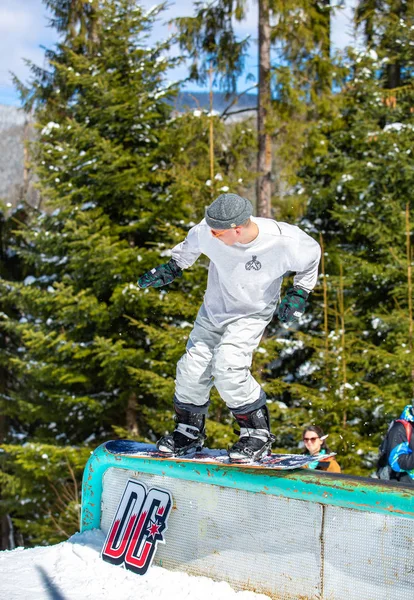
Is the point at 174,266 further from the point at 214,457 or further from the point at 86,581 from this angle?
the point at 86,581

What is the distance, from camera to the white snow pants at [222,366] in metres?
3.47

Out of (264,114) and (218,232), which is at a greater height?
(218,232)

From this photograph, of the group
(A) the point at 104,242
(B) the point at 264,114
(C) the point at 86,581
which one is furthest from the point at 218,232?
(B) the point at 264,114

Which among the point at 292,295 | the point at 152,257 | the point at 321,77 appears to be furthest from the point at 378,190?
the point at 292,295

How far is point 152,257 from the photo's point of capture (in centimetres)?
1205

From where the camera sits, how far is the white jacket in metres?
3.44

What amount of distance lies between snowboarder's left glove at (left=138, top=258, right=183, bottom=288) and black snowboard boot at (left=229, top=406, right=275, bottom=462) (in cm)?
99

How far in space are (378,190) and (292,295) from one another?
9.57m

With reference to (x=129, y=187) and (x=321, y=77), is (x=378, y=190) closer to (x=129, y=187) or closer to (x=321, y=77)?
(x=321, y=77)

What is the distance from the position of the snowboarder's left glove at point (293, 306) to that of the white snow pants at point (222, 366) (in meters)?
0.23

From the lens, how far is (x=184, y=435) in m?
3.86

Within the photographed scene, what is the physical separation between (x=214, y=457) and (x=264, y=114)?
9675 mm

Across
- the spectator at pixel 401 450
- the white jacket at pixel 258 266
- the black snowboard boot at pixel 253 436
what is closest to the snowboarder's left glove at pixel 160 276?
the white jacket at pixel 258 266

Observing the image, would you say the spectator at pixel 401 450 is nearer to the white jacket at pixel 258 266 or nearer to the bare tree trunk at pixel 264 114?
the white jacket at pixel 258 266
